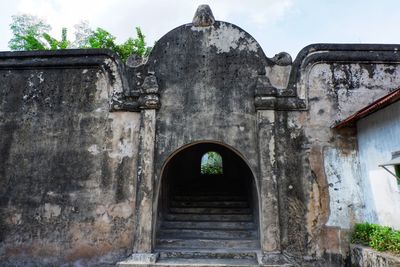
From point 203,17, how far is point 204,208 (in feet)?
14.8

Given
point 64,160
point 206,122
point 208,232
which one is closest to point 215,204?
point 208,232

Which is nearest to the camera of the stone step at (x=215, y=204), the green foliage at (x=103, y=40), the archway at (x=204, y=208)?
the archway at (x=204, y=208)

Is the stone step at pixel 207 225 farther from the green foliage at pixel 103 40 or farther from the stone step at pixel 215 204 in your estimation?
the green foliage at pixel 103 40

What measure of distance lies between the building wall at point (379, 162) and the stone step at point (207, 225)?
2523mm

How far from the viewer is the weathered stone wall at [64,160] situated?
5656 millimetres

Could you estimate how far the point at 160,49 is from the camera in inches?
251

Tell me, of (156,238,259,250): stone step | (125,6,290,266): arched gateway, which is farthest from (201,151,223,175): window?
(125,6,290,266): arched gateway

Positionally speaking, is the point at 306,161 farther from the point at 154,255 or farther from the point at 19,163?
the point at 19,163

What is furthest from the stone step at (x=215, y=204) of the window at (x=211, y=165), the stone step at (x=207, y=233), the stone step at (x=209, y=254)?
the window at (x=211, y=165)

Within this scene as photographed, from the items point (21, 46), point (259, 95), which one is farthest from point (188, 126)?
point (21, 46)

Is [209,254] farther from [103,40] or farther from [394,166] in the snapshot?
[103,40]

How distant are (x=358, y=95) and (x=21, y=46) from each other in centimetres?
1475

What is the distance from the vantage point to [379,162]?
5172mm

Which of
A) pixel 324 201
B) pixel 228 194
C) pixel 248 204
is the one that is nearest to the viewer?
pixel 324 201
